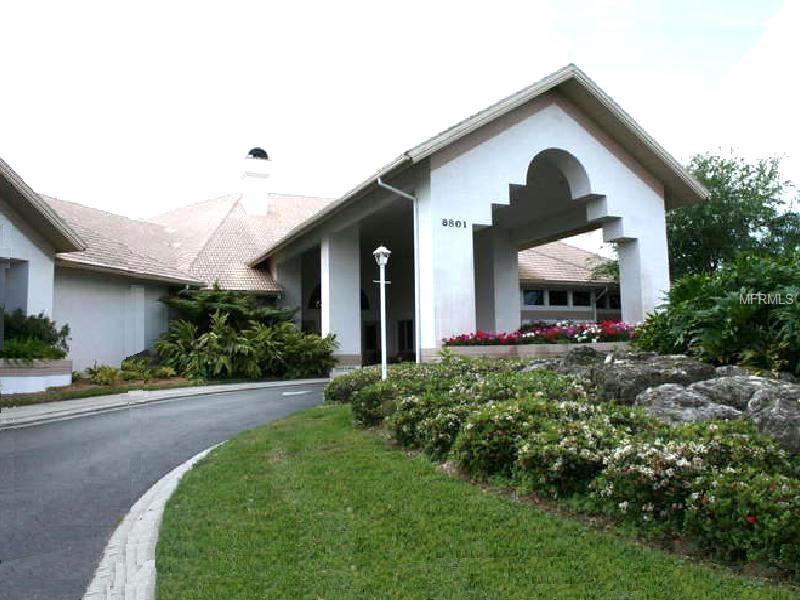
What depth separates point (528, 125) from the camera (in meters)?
17.5

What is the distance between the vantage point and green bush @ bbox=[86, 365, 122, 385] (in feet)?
59.1

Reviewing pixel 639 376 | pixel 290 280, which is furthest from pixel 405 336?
pixel 639 376

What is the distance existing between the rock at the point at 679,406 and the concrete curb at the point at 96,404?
1069 centimetres

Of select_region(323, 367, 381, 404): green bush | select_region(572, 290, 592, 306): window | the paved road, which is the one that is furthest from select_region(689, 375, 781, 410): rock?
select_region(572, 290, 592, 306): window

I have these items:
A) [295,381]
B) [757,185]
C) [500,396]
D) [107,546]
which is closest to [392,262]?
[295,381]

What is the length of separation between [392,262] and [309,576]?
2601cm

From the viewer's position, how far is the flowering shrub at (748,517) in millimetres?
3715

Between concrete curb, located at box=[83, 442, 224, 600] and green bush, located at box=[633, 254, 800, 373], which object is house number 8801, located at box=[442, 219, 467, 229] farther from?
concrete curb, located at box=[83, 442, 224, 600]

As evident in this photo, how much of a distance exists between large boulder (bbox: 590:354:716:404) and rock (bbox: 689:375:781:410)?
0.62m

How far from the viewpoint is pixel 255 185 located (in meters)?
30.8

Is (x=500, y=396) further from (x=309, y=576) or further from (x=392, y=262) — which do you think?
(x=392, y=262)

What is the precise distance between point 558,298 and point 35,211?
21204 mm

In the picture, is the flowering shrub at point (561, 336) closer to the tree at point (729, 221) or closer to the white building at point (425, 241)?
the white building at point (425, 241)

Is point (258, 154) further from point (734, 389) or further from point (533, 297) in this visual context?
point (734, 389)
